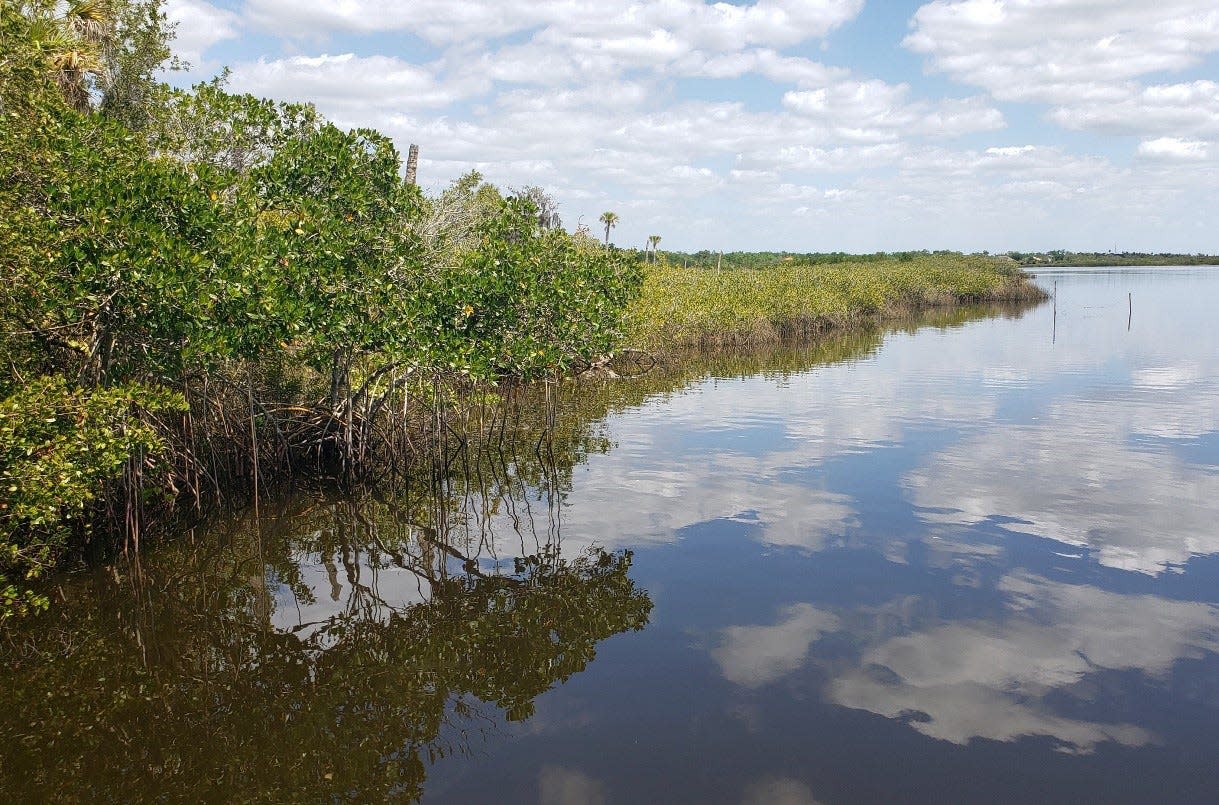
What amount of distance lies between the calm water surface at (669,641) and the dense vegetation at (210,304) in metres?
1.14

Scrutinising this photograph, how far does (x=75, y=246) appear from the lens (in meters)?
8.55

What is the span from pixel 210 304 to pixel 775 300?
1154 inches

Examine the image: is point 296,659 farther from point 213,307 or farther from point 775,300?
point 775,300

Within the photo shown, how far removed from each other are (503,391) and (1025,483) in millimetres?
12643

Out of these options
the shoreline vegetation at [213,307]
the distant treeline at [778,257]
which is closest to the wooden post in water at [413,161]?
the shoreline vegetation at [213,307]

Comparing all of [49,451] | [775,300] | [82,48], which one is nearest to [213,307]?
[49,451]

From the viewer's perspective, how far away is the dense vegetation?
852 cm


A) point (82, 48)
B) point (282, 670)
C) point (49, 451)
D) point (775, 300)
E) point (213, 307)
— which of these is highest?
point (82, 48)

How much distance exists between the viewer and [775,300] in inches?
1426

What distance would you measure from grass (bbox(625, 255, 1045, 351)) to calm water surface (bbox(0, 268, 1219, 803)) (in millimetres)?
8896

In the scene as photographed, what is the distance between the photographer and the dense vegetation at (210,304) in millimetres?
8516

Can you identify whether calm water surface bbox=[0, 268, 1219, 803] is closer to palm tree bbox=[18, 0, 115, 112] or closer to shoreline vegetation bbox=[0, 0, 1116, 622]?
shoreline vegetation bbox=[0, 0, 1116, 622]

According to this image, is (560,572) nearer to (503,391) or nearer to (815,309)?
(503,391)

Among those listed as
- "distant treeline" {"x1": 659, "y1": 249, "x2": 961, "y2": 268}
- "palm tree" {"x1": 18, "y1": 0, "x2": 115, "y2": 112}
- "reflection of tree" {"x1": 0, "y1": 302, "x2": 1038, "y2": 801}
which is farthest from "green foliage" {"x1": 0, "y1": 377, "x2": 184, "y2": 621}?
"distant treeline" {"x1": 659, "y1": 249, "x2": 961, "y2": 268}
